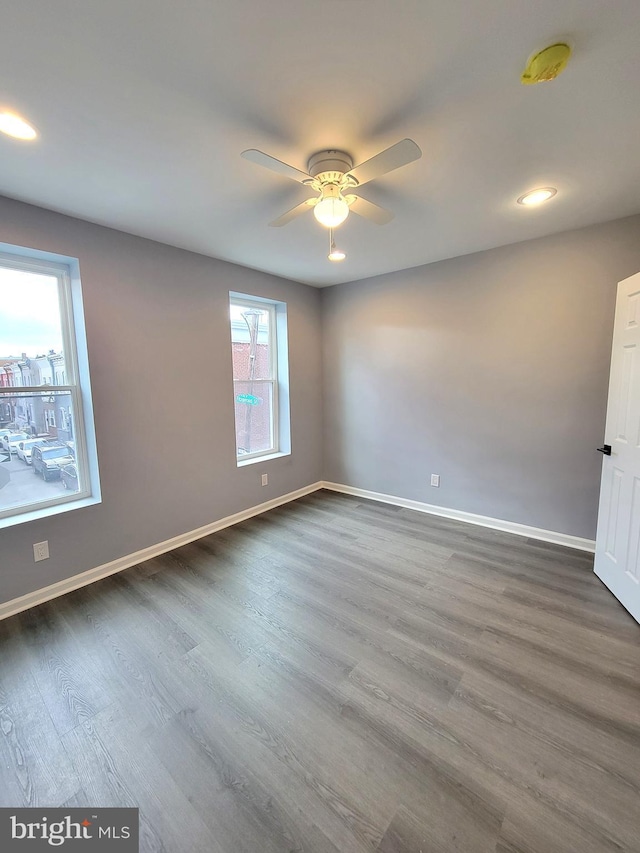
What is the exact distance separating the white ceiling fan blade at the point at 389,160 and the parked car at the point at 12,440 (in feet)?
8.56

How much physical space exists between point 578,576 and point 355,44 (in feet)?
10.8

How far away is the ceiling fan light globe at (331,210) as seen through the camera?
5.84 feet

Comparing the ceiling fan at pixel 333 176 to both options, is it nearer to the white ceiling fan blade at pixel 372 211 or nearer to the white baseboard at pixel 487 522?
the white ceiling fan blade at pixel 372 211

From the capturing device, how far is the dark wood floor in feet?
3.84

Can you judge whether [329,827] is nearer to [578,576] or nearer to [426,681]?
[426,681]

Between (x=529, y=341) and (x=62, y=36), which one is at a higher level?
(x=62, y=36)

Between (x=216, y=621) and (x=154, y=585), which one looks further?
(x=154, y=585)

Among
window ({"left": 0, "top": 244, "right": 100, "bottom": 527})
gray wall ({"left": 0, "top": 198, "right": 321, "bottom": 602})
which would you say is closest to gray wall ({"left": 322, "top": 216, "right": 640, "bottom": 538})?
gray wall ({"left": 0, "top": 198, "right": 321, "bottom": 602})

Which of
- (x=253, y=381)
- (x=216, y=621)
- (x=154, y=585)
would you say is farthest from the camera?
(x=253, y=381)

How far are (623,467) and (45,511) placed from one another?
154 inches

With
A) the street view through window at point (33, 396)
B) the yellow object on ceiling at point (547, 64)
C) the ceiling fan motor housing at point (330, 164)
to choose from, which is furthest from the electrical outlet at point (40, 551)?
the yellow object on ceiling at point (547, 64)

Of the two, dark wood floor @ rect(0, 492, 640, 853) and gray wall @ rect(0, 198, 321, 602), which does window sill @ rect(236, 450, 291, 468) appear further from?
dark wood floor @ rect(0, 492, 640, 853)

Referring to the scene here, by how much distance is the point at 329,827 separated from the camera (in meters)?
1.15

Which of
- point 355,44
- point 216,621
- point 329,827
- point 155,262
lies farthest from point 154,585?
point 355,44
